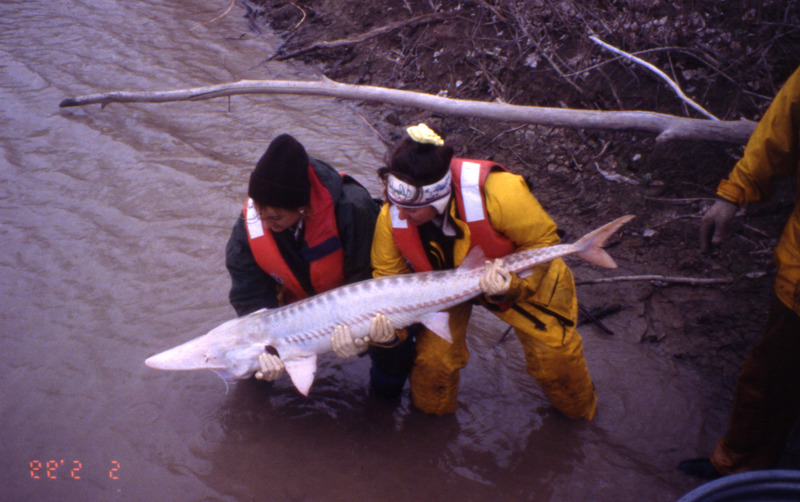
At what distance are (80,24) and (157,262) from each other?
6520 millimetres

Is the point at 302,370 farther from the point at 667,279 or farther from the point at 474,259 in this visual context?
the point at 667,279

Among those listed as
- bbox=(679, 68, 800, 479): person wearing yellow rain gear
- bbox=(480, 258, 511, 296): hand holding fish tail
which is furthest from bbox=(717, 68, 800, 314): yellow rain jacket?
bbox=(480, 258, 511, 296): hand holding fish tail

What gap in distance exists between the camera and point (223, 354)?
2.83 metres

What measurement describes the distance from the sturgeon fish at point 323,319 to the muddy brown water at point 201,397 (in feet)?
1.84

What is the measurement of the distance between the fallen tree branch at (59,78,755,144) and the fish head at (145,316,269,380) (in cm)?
234

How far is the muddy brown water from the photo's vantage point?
2.87 metres

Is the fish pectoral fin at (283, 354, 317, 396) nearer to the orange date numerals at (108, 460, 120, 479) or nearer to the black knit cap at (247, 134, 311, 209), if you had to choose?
the black knit cap at (247, 134, 311, 209)

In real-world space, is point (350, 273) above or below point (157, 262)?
above

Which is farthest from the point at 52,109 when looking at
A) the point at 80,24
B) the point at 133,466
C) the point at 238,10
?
the point at 133,466

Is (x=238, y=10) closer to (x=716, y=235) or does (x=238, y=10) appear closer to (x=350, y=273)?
(x=350, y=273)

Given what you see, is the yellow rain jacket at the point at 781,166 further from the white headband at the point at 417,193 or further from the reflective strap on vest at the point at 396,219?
the reflective strap on vest at the point at 396,219

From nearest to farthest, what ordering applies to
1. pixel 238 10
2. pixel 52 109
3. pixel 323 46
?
pixel 52 109
pixel 323 46
pixel 238 10

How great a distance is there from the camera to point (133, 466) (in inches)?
116

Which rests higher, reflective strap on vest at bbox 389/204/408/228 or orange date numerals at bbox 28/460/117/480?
reflective strap on vest at bbox 389/204/408/228
